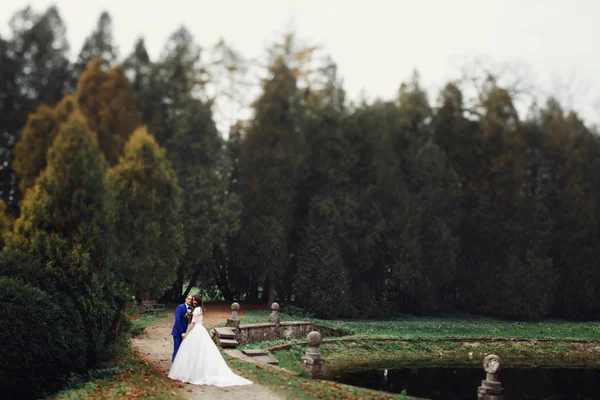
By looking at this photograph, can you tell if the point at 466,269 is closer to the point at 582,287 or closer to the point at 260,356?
the point at 582,287

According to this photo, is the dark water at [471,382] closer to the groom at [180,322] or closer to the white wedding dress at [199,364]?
the white wedding dress at [199,364]

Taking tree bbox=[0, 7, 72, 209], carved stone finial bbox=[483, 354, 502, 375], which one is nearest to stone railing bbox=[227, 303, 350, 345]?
carved stone finial bbox=[483, 354, 502, 375]

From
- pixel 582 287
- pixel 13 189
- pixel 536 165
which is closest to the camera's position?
pixel 13 189

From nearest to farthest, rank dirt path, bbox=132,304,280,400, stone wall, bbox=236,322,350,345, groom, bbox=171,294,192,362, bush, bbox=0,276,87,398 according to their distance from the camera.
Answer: bush, bbox=0,276,87,398 < dirt path, bbox=132,304,280,400 < groom, bbox=171,294,192,362 < stone wall, bbox=236,322,350,345

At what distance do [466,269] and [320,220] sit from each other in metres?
9.23

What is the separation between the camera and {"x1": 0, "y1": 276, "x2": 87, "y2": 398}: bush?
896 centimetres

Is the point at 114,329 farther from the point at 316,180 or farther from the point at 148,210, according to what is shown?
the point at 316,180

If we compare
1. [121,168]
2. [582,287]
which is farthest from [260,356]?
[582,287]

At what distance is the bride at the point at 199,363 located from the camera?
33.2ft

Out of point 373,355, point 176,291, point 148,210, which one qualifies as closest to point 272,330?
point 373,355

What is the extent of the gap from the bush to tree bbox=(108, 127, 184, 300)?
9674 millimetres

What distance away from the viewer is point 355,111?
93.6ft

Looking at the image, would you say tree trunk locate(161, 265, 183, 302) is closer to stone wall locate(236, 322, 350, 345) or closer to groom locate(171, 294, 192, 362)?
stone wall locate(236, 322, 350, 345)

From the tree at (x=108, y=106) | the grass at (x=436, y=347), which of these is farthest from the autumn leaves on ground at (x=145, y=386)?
the tree at (x=108, y=106)
